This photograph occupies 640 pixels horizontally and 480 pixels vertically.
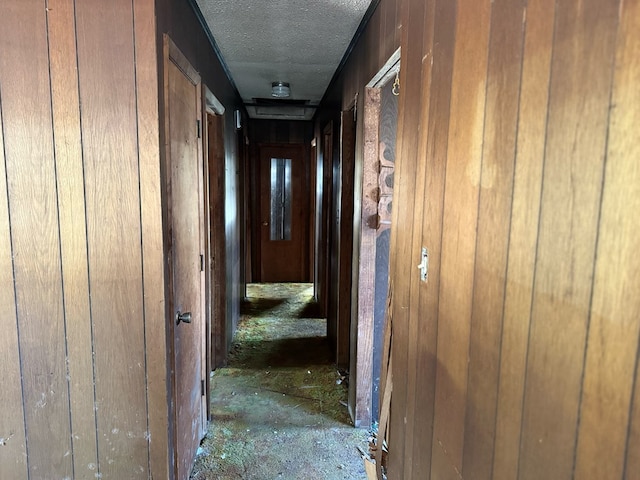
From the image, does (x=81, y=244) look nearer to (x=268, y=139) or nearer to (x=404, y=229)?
(x=404, y=229)

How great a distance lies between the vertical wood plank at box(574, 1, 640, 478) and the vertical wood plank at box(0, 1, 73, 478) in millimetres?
1660

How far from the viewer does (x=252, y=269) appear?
6.18 metres

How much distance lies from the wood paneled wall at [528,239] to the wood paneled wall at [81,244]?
3.29 feet

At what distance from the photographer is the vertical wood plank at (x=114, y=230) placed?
1.47 meters

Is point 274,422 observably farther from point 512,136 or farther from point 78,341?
point 512,136

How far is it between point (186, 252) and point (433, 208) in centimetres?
127

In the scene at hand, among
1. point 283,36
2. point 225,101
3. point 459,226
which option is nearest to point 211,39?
point 283,36

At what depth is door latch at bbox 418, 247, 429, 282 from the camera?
1.27m

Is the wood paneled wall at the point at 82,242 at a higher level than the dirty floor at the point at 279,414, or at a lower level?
higher

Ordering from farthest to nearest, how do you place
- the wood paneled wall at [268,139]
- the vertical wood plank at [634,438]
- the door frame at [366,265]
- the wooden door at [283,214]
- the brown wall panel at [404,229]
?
1. the wooden door at [283,214]
2. the wood paneled wall at [268,139]
3. the door frame at [366,265]
4. the brown wall panel at [404,229]
5. the vertical wood plank at [634,438]

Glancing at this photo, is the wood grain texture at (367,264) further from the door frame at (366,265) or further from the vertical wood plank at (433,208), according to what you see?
the vertical wood plank at (433,208)

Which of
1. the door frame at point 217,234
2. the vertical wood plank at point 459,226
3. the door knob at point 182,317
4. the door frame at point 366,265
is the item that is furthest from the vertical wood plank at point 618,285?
the door frame at point 217,234

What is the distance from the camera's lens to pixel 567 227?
2.10 ft

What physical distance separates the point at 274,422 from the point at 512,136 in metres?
2.41
